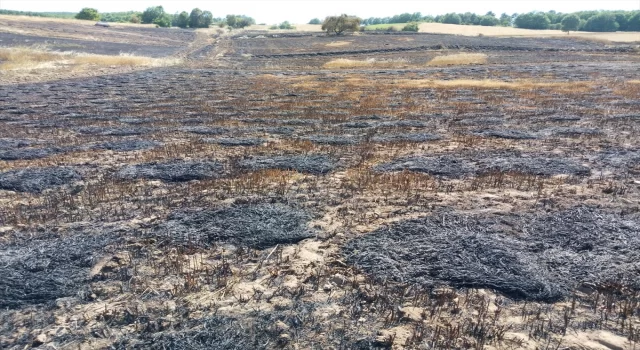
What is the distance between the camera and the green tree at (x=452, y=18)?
125 metres

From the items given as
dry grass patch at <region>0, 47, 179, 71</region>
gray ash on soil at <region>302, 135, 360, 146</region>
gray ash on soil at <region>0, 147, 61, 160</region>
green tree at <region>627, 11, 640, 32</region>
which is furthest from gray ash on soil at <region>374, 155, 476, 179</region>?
green tree at <region>627, 11, 640, 32</region>

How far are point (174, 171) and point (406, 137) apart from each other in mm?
6033

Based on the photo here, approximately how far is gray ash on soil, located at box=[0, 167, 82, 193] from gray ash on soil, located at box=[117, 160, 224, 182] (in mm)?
960

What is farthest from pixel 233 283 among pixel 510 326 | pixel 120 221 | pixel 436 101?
pixel 436 101

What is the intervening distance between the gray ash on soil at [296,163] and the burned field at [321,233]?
69 millimetres

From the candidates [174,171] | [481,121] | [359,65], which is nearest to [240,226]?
[174,171]

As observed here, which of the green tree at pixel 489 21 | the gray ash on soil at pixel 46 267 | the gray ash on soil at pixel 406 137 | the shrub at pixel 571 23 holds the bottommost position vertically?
the gray ash on soil at pixel 46 267

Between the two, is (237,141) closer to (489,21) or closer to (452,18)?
(489,21)

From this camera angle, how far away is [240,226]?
612 cm

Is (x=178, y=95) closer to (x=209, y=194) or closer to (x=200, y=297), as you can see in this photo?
(x=209, y=194)

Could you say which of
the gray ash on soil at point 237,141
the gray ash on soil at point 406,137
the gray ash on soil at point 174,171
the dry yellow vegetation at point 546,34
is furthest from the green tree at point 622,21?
the gray ash on soil at point 174,171

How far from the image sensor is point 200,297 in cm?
Answer: 457

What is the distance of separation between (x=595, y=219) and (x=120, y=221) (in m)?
7.02

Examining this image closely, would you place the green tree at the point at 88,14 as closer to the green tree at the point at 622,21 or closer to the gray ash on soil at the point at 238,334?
the gray ash on soil at the point at 238,334
